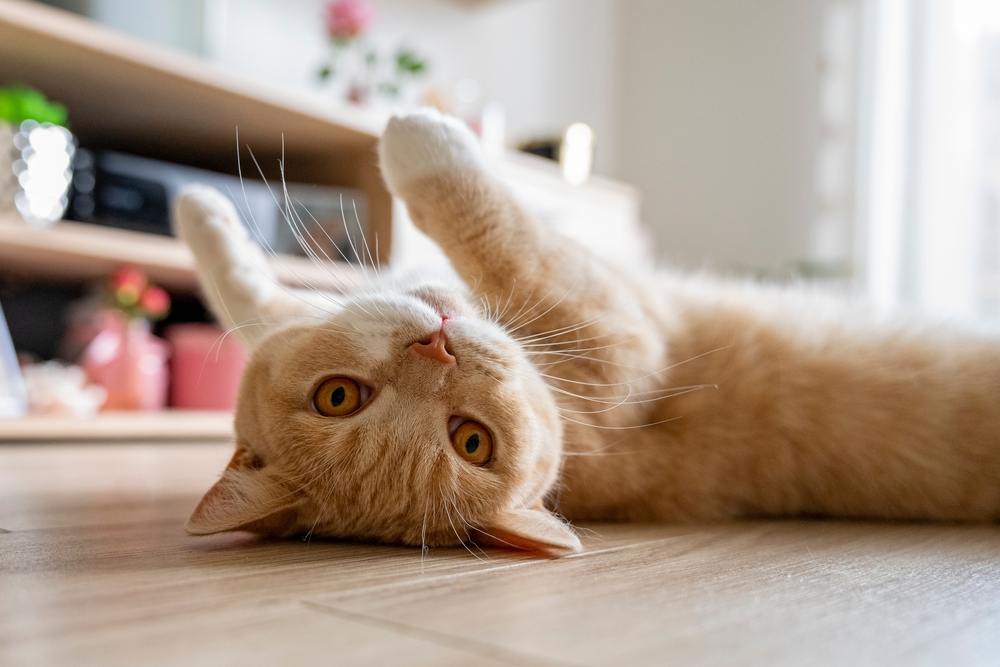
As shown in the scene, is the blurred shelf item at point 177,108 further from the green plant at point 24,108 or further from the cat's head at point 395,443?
the cat's head at point 395,443

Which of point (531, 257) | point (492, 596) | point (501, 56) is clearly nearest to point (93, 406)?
point (531, 257)

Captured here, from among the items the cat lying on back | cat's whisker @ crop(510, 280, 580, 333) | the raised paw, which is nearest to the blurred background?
the raised paw

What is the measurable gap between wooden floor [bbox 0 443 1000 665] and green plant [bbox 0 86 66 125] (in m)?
1.45

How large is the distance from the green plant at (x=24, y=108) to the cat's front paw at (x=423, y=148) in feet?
4.66

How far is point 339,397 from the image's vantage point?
0.98m

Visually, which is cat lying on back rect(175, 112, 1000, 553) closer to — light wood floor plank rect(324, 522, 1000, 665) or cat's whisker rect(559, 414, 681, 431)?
cat's whisker rect(559, 414, 681, 431)

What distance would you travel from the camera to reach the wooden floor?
599 mm

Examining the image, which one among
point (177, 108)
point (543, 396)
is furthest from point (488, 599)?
point (177, 108)

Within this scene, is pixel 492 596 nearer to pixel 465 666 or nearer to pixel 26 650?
pixel 465 666

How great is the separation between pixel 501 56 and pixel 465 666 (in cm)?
371

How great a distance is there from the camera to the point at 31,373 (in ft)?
7.79

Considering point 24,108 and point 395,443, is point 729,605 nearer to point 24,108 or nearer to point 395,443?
point 395,443

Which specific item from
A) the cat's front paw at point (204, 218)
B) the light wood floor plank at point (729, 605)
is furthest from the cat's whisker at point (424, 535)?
the cat's front paw at point (204, 218)

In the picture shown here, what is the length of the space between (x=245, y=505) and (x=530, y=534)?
30 centimetres
